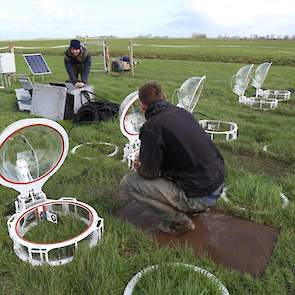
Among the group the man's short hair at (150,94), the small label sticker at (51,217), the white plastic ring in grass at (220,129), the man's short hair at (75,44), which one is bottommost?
the small label sticker at (51,217)

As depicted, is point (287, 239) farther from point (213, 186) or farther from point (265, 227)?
point (213, 186)

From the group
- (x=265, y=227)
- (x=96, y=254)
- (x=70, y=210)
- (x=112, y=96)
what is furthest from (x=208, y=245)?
(x=112, y=96)

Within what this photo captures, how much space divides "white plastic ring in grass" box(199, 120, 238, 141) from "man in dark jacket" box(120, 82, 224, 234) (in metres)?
3.06

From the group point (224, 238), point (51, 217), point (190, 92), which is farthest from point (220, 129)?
point (51, 217)

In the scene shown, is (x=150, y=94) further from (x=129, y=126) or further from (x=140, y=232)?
(x=129, y=126)

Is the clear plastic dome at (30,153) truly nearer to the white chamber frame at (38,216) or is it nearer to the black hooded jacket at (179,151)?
the white chamber frame at (38,216)

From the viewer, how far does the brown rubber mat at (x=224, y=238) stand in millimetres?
2883

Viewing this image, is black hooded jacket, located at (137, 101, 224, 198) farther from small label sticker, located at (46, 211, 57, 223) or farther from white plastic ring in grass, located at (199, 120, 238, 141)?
white plastic ring in grass, located at (199, 120, 238, 141)

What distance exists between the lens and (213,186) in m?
3.02

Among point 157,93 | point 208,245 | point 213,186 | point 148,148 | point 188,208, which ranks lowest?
point 208,245

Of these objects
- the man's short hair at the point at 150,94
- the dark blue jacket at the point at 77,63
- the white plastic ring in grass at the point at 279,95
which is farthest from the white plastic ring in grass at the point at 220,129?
the white plastic ring in grass at the point at 279,95

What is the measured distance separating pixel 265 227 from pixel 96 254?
175 cm

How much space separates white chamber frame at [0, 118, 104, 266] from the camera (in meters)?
2.67

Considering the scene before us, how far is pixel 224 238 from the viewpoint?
10.5 ft
